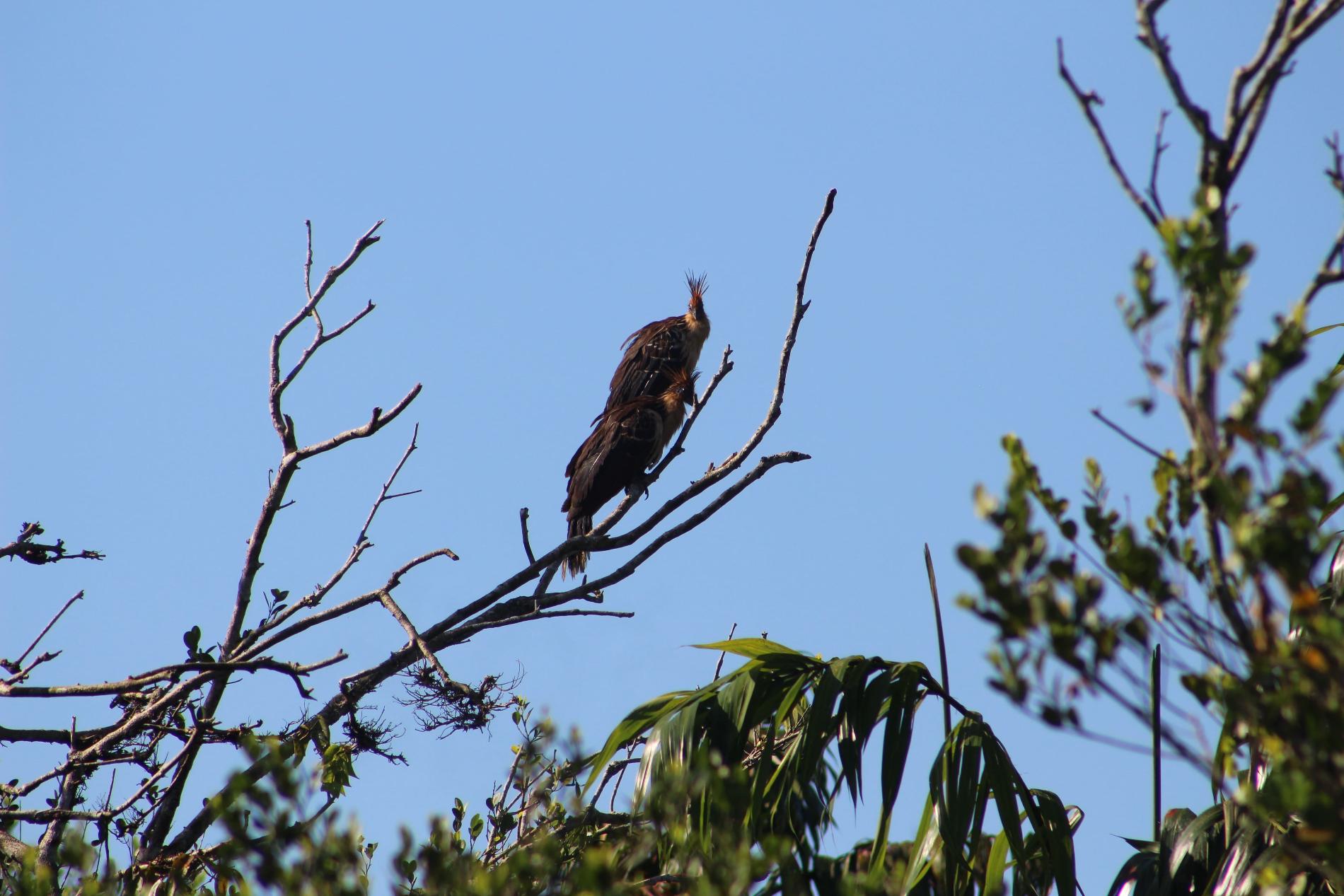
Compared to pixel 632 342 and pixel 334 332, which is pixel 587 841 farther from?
pixel 632 342

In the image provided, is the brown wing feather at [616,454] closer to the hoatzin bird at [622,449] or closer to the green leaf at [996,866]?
the hoatzin bird at [622,449]

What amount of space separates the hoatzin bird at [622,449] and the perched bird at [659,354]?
32cm

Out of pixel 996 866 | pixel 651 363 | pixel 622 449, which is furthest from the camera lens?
pixel 651 363

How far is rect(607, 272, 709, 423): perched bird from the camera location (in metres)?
8.04

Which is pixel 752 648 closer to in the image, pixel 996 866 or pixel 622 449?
pixel 996 866

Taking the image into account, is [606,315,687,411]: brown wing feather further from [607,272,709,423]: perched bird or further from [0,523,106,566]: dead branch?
[0,523,106,566]: dead branch

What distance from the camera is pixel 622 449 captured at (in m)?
7.30

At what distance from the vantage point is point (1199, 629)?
5.73ft

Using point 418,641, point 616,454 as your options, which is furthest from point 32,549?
point 616,454

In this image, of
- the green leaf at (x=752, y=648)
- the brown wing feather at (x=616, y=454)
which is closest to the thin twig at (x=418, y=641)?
the green leaf at (x=752, y=648)

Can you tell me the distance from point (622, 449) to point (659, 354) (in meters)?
1.07

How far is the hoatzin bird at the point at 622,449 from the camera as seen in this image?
24.0ft

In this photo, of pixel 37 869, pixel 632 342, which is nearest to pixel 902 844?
pixel 37 869

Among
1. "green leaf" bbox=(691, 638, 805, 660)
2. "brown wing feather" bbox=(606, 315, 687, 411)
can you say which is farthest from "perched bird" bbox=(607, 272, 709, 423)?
"green leaf" bbox=(691, 638, 805, 660)
